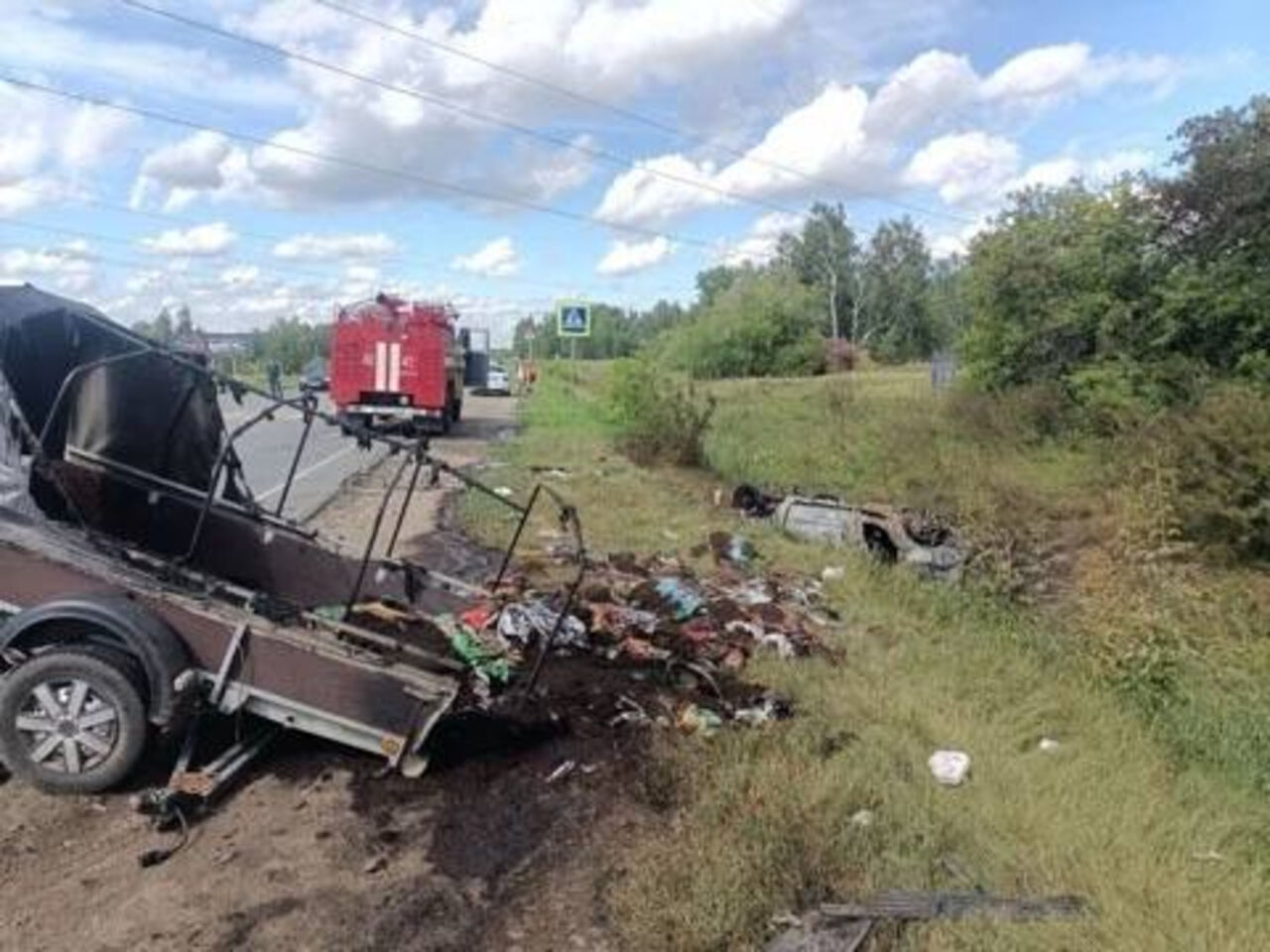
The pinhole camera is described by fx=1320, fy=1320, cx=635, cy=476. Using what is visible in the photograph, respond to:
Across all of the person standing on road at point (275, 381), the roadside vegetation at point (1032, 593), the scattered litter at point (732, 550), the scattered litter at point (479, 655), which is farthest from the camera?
the scattered litter at point (732, 550)

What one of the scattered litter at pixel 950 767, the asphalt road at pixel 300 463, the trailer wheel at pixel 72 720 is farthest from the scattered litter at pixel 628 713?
the asphalt road at pixel 300 463

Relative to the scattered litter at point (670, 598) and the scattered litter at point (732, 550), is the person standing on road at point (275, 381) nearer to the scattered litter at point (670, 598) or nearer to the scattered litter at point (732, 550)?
the scattered litter at point (670, 598)

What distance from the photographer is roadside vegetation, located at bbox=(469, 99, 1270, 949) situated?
5281mm

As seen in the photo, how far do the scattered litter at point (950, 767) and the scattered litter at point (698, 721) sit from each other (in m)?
1.14

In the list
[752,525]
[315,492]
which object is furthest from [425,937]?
[315,492]

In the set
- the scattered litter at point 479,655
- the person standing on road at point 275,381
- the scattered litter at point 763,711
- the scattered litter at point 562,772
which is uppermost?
the person standing on road at point 275,381

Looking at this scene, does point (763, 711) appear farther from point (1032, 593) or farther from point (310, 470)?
point (310, 470)

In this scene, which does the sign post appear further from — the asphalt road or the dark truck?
the dark truck

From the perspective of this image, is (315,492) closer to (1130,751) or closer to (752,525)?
(752,525)

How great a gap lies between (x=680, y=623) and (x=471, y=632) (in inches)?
81.6

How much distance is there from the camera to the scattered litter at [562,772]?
239 inches

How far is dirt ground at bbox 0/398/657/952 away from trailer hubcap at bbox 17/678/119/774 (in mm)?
184

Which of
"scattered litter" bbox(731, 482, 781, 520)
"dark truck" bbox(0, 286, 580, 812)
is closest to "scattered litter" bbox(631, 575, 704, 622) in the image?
"dark truck" bbox(0, 286, 580, 812)

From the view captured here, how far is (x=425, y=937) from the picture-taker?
15.2ft
